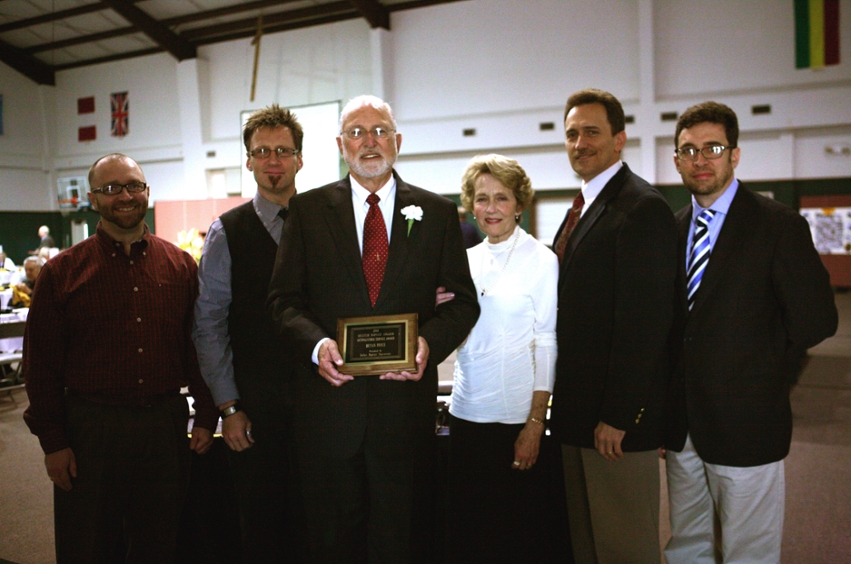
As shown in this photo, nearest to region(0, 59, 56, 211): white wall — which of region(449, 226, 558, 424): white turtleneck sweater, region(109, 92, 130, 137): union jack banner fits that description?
region(109, 92, 130, 137): union jack banner

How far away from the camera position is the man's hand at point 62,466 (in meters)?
2.28

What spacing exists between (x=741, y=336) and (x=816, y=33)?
1140 centimetres

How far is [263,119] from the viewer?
2627 millimetres

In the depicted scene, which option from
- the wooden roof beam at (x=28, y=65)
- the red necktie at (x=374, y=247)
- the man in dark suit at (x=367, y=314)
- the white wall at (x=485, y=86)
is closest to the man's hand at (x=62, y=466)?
the man in dark suit at (x=367, y=314)

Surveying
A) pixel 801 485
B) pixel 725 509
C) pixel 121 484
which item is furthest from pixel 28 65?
pixel 725 509

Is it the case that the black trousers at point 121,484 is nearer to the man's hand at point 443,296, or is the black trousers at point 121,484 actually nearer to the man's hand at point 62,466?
the man's hand at point 62,466

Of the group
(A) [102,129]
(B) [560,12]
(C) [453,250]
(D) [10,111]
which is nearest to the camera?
(C) [453,250]

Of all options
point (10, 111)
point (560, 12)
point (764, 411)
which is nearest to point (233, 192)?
point (10, 111)

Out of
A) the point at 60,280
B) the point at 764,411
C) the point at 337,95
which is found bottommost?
the point at 764,411

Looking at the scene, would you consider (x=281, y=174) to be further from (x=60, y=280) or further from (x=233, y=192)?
(x=233, y=192)

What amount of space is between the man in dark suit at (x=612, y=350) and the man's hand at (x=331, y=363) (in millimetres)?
871

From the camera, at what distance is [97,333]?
2.34 metres

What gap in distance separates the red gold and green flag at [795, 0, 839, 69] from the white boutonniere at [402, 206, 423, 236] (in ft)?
39.2

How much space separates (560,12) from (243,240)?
40.1 feet
